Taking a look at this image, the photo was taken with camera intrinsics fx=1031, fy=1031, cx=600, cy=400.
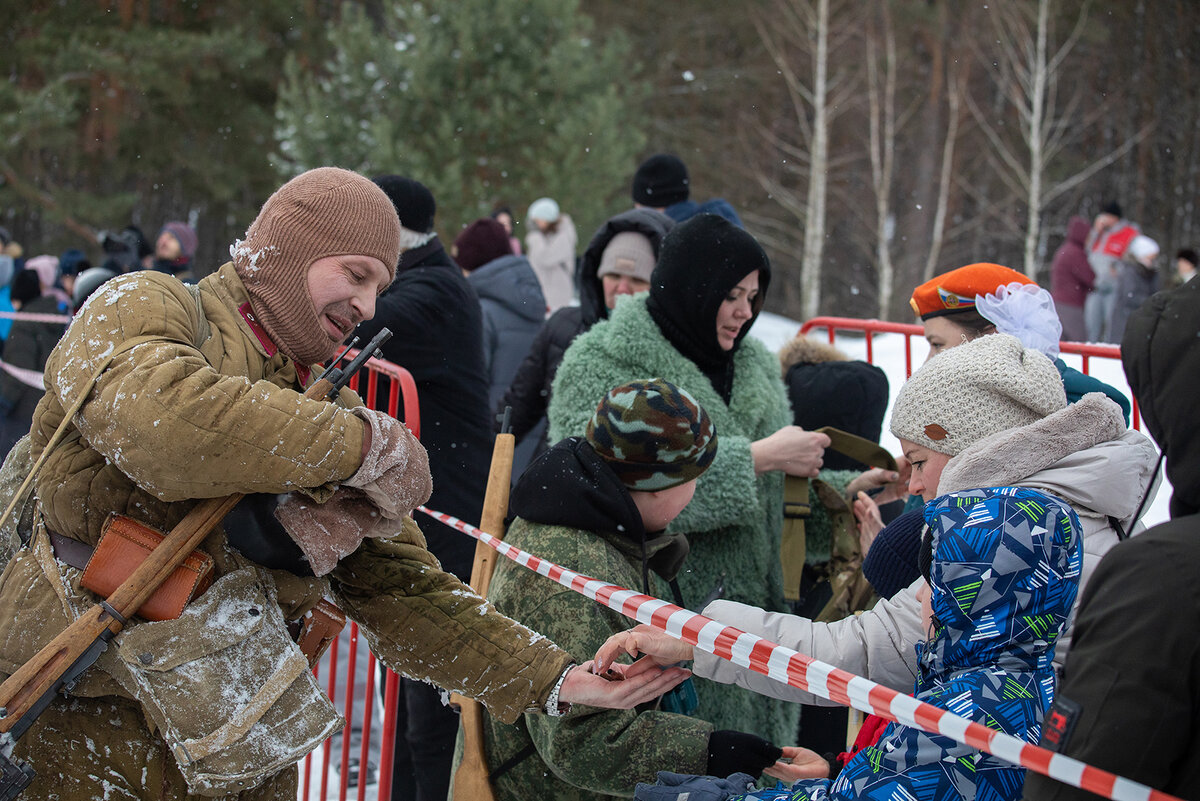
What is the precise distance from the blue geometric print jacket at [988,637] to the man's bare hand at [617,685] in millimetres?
526

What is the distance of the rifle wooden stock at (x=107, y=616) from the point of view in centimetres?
166

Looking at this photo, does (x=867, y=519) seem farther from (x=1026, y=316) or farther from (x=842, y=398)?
(x=842, y=398)

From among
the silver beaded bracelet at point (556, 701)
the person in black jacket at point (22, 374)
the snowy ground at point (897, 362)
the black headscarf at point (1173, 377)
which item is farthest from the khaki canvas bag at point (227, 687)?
the person in black jacket at point (22, 374)

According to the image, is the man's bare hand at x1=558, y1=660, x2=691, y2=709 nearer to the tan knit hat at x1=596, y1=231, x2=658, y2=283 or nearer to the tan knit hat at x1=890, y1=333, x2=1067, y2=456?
the tan knit hat at x1=890, y1=333, x2=1067, y2=456

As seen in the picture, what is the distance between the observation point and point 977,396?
2262mm

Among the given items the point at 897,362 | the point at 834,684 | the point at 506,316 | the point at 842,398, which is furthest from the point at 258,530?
the point at 897,362

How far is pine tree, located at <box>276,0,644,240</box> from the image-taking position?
45.3 ft

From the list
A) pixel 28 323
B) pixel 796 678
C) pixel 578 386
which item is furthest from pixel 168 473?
pixel 28 323

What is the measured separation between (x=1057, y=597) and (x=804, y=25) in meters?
20.8

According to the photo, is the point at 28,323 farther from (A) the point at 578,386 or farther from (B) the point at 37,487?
(B) the point at 37,487

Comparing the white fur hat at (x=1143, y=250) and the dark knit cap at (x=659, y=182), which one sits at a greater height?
the dark knit cap at (x=659, y=182)

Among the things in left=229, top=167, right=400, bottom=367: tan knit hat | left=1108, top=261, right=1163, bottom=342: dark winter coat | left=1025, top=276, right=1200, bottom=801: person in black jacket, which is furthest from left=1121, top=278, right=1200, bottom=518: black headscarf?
left=1108, top=261, right=1163, bottom=342: dark winter coat

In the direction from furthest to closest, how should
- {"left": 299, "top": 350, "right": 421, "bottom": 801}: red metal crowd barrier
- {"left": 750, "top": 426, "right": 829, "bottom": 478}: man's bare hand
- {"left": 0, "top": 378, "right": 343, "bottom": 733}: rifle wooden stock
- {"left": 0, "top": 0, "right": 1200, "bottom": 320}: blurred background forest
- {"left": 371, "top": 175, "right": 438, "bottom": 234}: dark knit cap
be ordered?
{"left": 0, "top": 0, "right": 1200, "bottom": 320}: blurred background forest, {"left": 371, "top": 175, "right": 438, "bottom": 234}: dark knit cap, {"left": 299, "top": 350, "right": 421, "bottom": 801}: red metal crowd barrier, {"left": 750, "top": 426, "right": 829, "bottom": 478}: man's bare hand, {"left": 0, "top": 378, "right": 343, "bottom": 733}: rifle wooden stock

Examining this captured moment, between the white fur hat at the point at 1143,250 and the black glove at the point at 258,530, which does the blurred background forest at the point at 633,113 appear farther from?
the black glove at the point at 258,530
